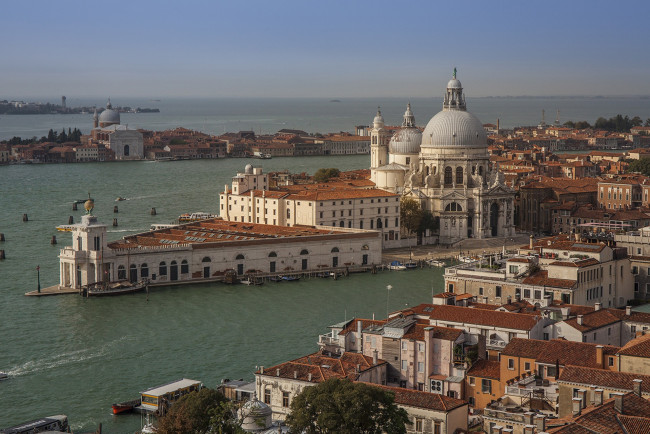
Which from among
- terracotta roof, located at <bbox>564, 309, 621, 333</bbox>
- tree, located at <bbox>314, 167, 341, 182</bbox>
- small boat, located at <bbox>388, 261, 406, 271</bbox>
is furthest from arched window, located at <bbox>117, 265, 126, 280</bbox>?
tree, located at <bbox>314, 167, 341, 182</bbox>

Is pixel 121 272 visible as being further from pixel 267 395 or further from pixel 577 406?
pixel 577 406

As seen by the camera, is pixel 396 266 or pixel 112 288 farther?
pixel 396 266

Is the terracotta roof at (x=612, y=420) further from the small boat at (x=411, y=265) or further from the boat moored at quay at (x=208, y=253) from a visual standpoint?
the small boat at (x=411, y=265)

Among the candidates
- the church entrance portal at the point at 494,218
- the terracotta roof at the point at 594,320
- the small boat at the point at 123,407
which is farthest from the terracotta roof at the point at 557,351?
the church entrance portal at the point at 494,218

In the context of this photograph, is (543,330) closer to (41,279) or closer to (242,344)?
(242,344)

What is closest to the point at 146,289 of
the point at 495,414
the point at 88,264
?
the point at 88,264

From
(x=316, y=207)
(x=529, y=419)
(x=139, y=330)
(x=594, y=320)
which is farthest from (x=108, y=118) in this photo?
(x=529, y=419)

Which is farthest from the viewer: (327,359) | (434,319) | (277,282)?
(277,282)
